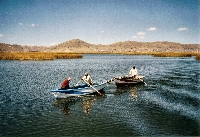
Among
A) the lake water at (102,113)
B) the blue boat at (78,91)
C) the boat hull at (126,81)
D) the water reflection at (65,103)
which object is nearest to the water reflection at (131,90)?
the lake water at (102,113)

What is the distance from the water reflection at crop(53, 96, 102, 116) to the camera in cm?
1587

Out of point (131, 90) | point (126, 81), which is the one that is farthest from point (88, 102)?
point (126, 81)

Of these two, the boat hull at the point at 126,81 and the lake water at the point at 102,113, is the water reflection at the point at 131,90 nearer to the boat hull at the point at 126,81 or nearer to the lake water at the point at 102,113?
the lake water at the point at 102,113

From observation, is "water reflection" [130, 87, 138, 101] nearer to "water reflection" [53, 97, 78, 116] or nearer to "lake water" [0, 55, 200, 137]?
"lake water" [0, 55, 200, 137]

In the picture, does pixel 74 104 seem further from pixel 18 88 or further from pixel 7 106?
pixel 18 88

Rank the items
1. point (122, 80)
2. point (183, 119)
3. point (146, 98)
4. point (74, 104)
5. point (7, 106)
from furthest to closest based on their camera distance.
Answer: point (122, 80), point (146, 98), point (74, 104), point (7, 106), point (183, 119)

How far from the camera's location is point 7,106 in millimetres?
16531

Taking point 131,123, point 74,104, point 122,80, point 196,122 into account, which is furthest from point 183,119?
point 122,80

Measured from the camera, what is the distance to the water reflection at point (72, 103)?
52.1 ft

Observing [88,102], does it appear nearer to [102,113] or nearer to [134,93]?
[102,113]

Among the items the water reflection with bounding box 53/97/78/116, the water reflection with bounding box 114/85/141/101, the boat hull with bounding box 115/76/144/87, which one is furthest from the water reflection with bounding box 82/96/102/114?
the boat hull with bounding box 115/76/144/87

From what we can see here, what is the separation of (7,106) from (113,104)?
7.59 m

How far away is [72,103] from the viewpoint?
58.6 feet

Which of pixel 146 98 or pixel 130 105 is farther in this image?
pixel 146 98
